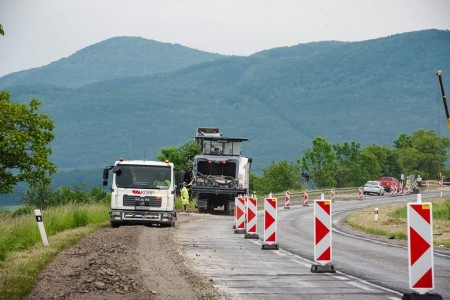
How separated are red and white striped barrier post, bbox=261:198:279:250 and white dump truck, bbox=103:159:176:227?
935 centimetres

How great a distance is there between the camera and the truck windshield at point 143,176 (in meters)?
28.8

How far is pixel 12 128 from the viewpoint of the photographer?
36.8 metres

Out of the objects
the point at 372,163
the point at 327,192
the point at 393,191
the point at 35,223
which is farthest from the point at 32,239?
the point at 372,163

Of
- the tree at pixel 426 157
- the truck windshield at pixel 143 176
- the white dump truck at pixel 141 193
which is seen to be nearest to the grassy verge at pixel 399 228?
the white dump truck at pixel 141 193

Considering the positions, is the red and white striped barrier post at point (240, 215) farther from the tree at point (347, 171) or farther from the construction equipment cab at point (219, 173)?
the tree at point (347, 171)

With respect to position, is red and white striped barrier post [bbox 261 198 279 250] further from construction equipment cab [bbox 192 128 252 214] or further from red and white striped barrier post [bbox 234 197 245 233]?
construction equipment cab [bbox 192 128 252 214]

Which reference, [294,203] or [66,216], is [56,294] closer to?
[66,216]

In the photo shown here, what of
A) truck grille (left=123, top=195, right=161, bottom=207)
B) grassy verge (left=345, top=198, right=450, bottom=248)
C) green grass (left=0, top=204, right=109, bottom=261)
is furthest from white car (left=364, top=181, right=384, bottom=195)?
truck grille (left=123, top=195, right=161, bottom=207)

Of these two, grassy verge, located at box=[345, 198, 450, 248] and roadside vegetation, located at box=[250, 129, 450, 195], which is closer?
grassy verge, located at box=[345, 198, 450, 248]

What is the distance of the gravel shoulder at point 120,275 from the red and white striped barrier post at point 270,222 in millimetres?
2130

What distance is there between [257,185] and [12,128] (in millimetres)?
81172

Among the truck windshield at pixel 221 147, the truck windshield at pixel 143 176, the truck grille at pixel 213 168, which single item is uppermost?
the truck windshield at pixel 221 147

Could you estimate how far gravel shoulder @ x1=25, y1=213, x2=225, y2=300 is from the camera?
10.7 metres

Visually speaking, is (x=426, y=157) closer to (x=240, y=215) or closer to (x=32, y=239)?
(x=240, y=215)
